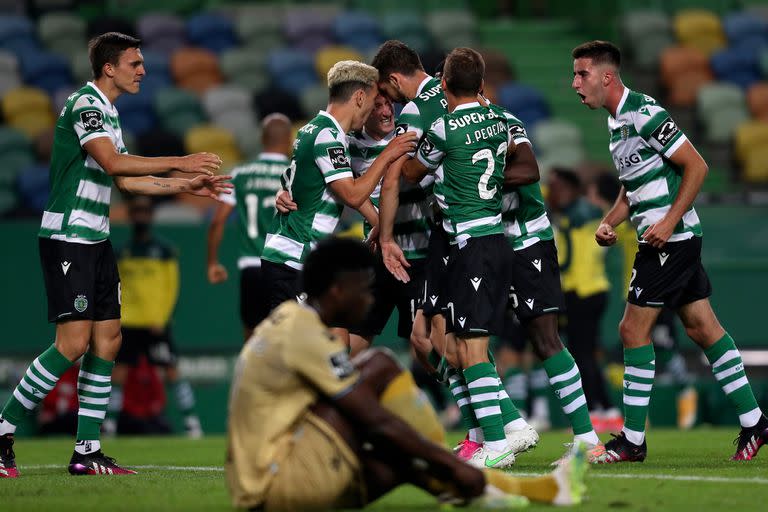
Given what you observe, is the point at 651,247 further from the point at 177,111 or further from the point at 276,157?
the point at 177,111

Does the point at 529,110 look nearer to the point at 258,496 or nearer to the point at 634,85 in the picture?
the point at 634,85

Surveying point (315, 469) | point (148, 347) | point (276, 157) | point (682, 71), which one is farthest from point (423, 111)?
point (682, 71)

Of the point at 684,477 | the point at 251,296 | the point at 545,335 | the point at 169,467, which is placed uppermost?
the point at 545,335

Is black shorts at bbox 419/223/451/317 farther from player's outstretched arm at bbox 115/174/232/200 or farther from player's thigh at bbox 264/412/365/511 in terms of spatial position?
player's thigh at bbox 264/412/365/511

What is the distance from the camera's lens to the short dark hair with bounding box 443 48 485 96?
304 inches

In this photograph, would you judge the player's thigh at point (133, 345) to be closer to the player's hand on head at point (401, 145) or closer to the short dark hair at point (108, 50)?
the short dark hair at point (108, 50)

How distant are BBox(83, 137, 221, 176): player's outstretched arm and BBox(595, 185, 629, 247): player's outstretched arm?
2475mm

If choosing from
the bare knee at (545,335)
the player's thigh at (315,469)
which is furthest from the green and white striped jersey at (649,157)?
the player's thigh at (315,469)

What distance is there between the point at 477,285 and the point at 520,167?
89cm

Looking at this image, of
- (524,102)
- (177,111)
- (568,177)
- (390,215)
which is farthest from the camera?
(524,102)

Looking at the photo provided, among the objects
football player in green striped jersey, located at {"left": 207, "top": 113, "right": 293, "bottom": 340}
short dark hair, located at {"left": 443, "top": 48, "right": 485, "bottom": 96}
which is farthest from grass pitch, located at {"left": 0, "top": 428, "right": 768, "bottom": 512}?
short dark hair, located at {"left": 443, "top": 48, "right": 485, "bottom": 96}

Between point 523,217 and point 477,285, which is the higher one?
point 523,217

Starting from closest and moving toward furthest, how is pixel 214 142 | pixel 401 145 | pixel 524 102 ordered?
pixel 401 145 → pixel 214 142 → pixel 524 102

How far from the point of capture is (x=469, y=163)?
772 centimetres
